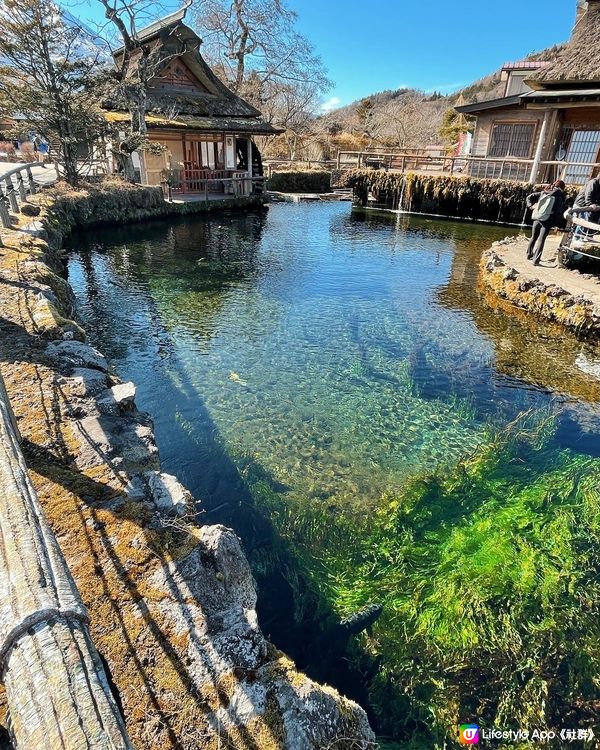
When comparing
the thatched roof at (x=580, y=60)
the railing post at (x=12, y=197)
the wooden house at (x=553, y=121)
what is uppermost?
the thatched roof at (x=580, y=60)

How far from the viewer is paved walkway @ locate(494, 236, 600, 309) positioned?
980cm

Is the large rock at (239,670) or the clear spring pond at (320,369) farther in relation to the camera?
the clear spring pond at (320,369)

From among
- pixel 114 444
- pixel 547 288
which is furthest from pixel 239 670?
pixel 547 288

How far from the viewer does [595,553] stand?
428cm

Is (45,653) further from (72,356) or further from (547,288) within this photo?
(547,288)

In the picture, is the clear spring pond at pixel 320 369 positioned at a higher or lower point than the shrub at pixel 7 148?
lower

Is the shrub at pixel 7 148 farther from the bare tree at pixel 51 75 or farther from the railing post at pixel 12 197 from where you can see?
the railing post at pixel 12 197

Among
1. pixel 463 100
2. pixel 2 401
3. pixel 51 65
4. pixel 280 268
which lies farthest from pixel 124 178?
pixel 463 100

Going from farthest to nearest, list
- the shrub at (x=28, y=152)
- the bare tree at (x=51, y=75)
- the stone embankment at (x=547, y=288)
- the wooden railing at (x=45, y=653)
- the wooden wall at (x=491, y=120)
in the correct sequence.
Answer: the shrub at (x=28, y=152)
the wooden wall at (x=491, y=120)
the bare tree at (x=51, y=75)
the stone embankment at (x=547, y=288)
the wooden railing at (x=45, y=653)

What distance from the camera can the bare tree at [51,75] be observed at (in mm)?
15281

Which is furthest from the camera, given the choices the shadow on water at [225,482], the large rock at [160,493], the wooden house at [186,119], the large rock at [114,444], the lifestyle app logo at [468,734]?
the wooden house at [186,119]

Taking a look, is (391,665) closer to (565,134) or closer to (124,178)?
(124,178)

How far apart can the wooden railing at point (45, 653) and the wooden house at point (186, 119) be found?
21.6m

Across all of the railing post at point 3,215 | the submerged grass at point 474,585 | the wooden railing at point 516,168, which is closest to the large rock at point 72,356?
the submerged grass at point 474,585
